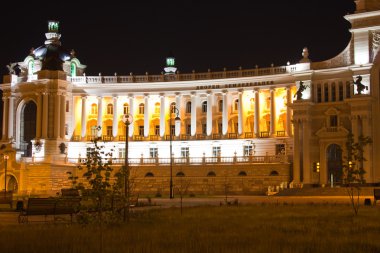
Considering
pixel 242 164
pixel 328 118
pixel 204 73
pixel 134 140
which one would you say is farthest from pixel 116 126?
pixel 328 118

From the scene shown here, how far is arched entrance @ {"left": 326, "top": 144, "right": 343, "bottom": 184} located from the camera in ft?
268

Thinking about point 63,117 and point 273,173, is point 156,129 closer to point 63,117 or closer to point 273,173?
point 63,117

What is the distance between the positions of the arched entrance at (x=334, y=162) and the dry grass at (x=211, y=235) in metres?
50.1

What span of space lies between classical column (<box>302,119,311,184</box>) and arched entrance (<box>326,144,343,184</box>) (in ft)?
8.97

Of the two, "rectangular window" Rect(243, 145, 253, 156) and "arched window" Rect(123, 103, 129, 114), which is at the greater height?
"arched window" Rect(123, 103, 129, 114)

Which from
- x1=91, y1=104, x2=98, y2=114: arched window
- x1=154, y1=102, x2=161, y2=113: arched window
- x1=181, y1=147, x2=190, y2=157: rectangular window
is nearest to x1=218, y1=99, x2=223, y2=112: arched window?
x1=181, y1=147, x2=190, y2=157: rectangular window

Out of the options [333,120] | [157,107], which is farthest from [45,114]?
[333,120]

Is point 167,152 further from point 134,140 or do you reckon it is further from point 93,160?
point 93,160

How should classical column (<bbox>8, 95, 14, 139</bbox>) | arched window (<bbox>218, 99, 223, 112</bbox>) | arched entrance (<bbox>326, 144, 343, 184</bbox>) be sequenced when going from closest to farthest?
arched entrance (<bbox>326, 144, 343, 184</bbox>)
arched window (<bbox>218, 99, 223, 112</bbox>)
classical column (<bbox>8, 95, 14, 139</bbox>)

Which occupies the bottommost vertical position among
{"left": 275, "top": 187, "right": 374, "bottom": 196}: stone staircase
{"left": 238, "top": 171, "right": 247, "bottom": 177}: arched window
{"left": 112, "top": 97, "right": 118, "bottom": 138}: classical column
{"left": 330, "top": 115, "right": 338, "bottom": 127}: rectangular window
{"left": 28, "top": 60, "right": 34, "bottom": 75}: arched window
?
{"left": 275, "top": 187, "right": 374, "bottom": 196}: stone staircase

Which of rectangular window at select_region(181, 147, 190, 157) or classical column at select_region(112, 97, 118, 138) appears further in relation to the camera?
classical column at select_region(112, 97, 118, 138)

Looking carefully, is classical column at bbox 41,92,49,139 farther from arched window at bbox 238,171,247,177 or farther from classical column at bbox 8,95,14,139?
arched window at bbox 238,171,247,177

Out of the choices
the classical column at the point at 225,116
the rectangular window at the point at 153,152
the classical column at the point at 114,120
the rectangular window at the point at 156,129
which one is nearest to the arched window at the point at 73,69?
the classical column at the point at 114,120

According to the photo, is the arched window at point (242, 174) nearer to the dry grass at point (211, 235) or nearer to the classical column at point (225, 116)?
the classical column at point (225, 116)
